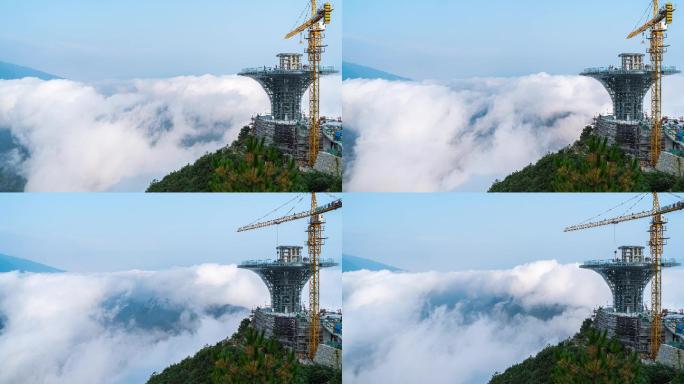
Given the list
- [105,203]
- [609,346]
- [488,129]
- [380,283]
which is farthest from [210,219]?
[609,346]

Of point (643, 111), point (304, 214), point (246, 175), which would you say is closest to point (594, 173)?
point (643, 111)

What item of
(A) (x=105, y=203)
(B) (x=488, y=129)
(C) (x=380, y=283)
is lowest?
(C) (x=380, y=283)

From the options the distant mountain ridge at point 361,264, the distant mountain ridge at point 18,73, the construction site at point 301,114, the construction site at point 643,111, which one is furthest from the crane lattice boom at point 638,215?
the distant mountain ridge at point 18,73

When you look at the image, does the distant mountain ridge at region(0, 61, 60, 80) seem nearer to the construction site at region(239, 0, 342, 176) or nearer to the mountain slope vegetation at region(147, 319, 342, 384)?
the construction site at region(239, 0, 342, 176)

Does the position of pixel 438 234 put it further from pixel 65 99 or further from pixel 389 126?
pixel 65 99

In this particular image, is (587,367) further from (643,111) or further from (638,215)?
(643,111)

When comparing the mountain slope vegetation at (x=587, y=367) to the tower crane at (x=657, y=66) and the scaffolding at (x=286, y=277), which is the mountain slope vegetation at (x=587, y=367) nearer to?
the tower crane at (x=657, y=66)
